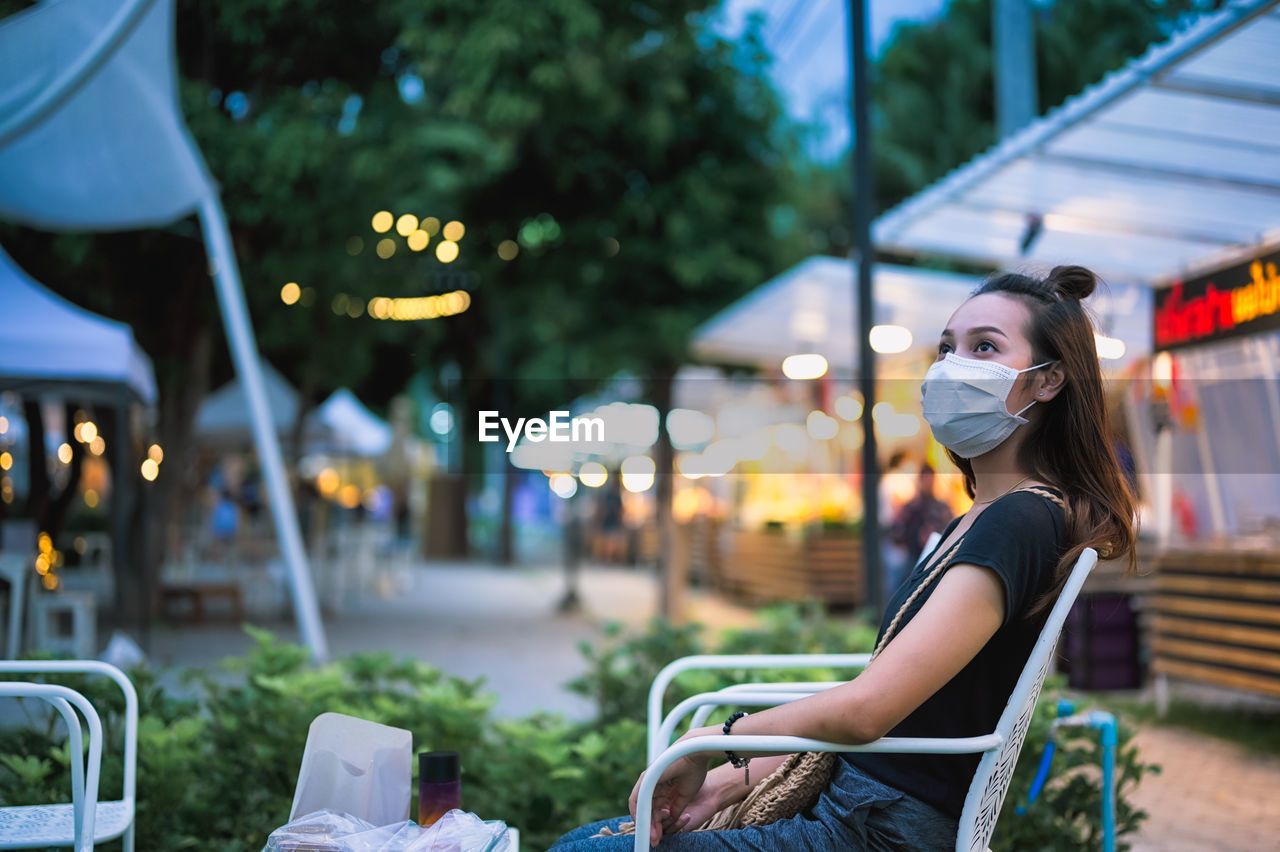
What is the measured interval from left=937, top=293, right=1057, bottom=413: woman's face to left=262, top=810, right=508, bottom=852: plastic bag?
1.23m

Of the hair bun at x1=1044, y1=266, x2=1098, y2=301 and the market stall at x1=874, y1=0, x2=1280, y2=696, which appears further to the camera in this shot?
the market stall at x1=874, y1=0, x2=1280, y2=696

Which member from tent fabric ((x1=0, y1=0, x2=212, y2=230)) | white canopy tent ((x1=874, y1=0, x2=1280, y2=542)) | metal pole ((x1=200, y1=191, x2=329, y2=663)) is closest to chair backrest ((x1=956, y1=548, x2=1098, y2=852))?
white canopy tent ((x1=874, y1=0, x2=1280, y2=542))

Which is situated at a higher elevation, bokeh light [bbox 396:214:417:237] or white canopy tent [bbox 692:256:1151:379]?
bokeh light [bbox 396:214:417:237]

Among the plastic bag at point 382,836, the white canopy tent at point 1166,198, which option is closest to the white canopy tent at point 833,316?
the white canopy tent at point 1166,198

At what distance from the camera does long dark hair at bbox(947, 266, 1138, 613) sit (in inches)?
84.6

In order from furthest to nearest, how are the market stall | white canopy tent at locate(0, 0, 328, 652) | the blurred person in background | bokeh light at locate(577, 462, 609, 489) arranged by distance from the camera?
1. the blurred person in background
2. white canopy tent at locate(0, 0, 328, 652)
3. the market stall
4. bokeh light at locate(577, 462, 609, 489)

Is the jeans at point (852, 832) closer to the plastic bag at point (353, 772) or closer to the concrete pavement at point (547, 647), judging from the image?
the plastic bag at point (353, 772)

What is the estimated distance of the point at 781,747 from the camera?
1.89 m

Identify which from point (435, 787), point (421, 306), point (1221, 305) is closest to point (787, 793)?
point (435, 787)

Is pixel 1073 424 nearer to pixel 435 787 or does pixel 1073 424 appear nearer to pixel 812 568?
pixel 435 787

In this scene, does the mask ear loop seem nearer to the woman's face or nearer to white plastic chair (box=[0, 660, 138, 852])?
the woman's face

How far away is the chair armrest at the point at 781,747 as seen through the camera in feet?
6.21

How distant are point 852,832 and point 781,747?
0.28m

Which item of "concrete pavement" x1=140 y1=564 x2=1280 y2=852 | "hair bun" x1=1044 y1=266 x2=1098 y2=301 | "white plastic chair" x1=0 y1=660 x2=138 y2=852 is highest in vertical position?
"hair bun" x1=1044 y1=266 x2=1098 y2=301
